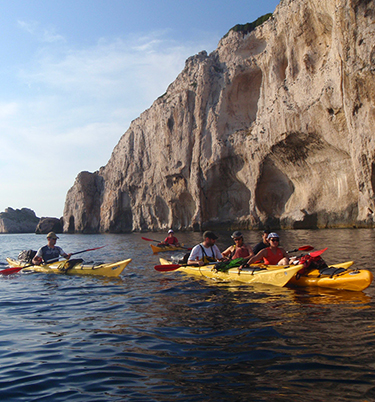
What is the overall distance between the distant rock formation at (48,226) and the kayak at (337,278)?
70820 mm

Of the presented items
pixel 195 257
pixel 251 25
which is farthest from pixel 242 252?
pixel 251 25

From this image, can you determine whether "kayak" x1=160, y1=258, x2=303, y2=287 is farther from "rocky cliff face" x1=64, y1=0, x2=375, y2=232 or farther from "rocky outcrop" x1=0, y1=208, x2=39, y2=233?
"rocky outcrop" x1=0, y1=208, x2=39, y2=233

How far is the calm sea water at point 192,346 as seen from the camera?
340 cm

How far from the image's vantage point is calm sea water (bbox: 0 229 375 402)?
340 centimetres

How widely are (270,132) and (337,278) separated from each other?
91.0ft

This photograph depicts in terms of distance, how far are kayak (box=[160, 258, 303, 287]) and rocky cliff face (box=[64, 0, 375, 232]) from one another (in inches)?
737

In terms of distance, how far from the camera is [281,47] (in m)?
35.8

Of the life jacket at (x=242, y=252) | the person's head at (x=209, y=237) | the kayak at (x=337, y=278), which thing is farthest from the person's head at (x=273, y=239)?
the person's head at (x=209, y=237)

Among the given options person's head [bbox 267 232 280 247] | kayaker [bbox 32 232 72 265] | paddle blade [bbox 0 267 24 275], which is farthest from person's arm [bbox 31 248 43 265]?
person's head [bbox 267 232 280 247]

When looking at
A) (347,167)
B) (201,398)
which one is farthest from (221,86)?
(201,398)

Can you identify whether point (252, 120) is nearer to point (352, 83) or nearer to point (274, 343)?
point (352, 83)

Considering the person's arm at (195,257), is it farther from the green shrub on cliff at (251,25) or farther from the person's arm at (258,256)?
the green shrub on cliff at (251,25)

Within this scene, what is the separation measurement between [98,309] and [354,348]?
4.48 meters

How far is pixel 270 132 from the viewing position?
1318 inches
